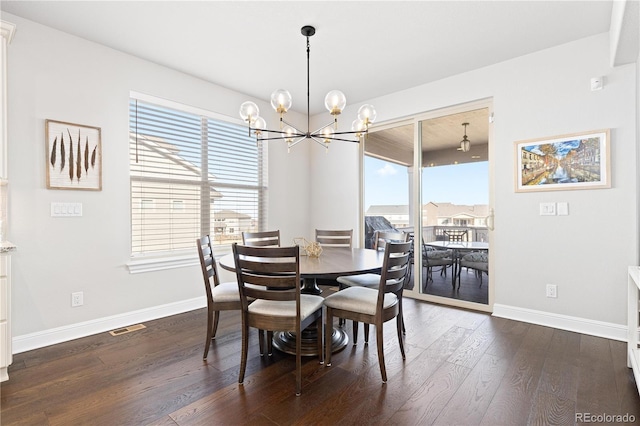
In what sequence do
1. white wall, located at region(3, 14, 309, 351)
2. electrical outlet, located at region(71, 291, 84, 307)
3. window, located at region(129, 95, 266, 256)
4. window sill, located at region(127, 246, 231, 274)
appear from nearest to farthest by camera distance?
1. white wall, located at region(3, 14, 309, 351)
2. electrical outlet, located at region(71, 291, 84, 307)
3. window sill, located at region(127, 246, 231, 274)
4. window, located at region(129, 95, 266, 256)

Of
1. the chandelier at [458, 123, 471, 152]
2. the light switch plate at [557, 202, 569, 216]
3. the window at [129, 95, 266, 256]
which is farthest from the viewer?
the chandelier at [458, 123, 471, 152]

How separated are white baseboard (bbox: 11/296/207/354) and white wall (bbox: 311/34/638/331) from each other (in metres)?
3.48

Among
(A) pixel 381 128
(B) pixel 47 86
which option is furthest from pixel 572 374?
(B) pixel 47 86

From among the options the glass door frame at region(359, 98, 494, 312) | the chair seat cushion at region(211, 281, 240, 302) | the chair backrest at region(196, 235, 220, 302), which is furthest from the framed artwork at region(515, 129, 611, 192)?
the chair backrest at region(196, 235, 220, 302)

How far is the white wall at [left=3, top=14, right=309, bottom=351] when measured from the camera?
2.53m

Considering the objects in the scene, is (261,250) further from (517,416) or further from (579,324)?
(579,324)

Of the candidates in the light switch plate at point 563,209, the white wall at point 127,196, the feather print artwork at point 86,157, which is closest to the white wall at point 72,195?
the white wall at point 127,196

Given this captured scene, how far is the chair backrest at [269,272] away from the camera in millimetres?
1846

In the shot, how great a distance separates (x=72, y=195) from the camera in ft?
9.12

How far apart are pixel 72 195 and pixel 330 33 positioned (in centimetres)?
270

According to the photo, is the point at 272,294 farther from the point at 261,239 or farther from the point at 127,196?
the point at 127,196

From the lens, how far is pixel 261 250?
1854 millimetres

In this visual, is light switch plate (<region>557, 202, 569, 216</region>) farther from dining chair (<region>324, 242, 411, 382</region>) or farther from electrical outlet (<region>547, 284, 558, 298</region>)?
dining chair (<region>324, 242, 411, 382</region>)

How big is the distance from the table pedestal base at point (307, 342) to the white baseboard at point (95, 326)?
137 cm
